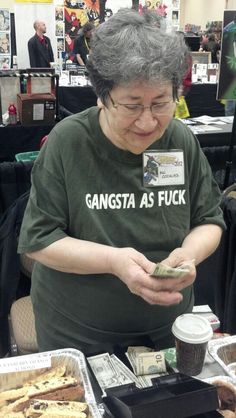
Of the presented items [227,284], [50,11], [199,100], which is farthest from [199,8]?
[227,284]

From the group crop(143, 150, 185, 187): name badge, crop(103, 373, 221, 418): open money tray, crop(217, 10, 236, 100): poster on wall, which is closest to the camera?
crop(103, 373, 221, 418): open money tray

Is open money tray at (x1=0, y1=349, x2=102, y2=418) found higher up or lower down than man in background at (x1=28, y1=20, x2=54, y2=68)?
lower down

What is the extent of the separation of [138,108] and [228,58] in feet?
7.48

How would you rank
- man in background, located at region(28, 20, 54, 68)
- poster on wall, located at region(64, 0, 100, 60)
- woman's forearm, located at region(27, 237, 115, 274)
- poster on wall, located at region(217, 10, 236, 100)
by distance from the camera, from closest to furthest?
woman's forearm, located at region(27, 237, 115, 274) → poster on wall, located at region(217, 10, 236, 100) → man in background, located at region(28, 20, 54, 68) → poster on wall, located at region(64, 0, 100, 60)

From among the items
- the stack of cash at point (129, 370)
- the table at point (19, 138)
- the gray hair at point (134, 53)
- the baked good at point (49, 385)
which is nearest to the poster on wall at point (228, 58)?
the table at point (19, 138)

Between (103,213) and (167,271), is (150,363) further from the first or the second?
(103,213)

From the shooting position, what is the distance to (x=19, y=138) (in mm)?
4094

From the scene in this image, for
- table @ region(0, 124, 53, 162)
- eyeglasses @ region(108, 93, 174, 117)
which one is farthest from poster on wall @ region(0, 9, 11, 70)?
eyeglasses @ region(108, 93, 174, 117)

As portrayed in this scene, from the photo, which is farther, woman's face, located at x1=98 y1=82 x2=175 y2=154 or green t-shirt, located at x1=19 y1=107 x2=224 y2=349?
green t-shirt, located at x1=19 y1=107 x2=224 y2=349

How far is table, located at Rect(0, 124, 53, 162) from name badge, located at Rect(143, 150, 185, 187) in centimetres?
312

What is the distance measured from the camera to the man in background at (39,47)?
753 centimetres

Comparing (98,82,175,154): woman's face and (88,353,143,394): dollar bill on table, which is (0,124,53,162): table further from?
(88,353,143,394): dollar bill on table

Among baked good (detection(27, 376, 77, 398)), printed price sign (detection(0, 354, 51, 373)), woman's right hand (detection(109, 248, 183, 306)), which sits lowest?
baked good (detection(27, 376, 77, 398))

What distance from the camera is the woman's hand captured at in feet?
2.91
